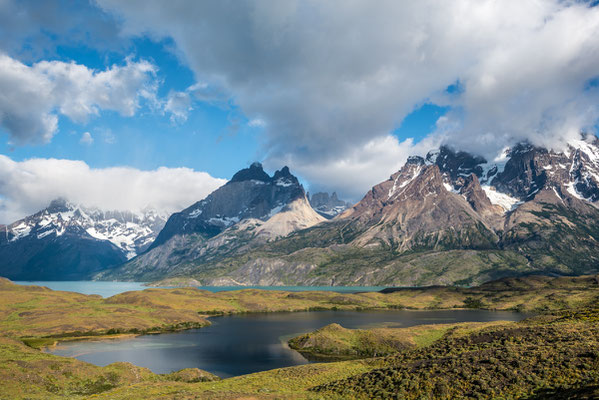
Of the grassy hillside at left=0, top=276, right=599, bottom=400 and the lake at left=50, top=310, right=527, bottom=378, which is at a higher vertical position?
the grassy hillside at left=0, top=276, right=599, bottom=400

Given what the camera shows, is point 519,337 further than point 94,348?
No

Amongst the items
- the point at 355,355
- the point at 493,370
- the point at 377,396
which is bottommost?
the point at 355,355

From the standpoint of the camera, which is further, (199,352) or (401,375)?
(199,352)

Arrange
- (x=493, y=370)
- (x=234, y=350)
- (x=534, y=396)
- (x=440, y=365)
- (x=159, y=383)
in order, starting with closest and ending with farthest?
1. (x=534, y=396)
2. (x=493, y=370)
3. (x=440, y=365)
4. (x=159, y=383)
5. (x=234, y=350)

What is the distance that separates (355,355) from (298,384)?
194 ft

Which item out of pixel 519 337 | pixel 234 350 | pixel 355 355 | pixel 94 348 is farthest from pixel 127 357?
pixel 519 337

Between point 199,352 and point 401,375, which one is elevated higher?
point 401,375

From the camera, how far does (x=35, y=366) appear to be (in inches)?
3620

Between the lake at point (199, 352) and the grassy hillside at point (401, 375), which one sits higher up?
the grassy hillside at point (401, 375)

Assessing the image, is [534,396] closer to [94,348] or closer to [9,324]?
[94,348]

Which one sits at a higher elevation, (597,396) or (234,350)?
(597,396)

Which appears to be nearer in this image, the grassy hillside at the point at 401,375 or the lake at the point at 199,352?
the grassy hillside at the point at 401,375

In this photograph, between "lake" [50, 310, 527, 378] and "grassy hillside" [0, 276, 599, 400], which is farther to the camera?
"lake" [50, 310, 527, 378]

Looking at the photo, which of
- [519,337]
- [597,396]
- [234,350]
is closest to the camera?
[597,396]
